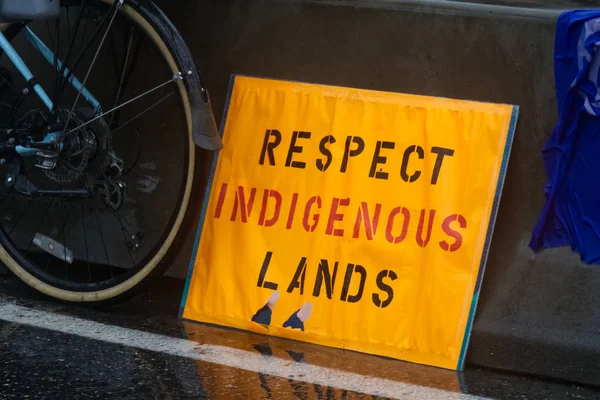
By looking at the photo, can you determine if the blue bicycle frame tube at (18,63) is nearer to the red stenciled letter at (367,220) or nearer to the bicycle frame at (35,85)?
the bicycle frame at (35,85)

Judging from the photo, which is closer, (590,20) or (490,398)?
(490,398)

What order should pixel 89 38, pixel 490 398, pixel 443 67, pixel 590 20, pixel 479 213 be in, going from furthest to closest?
1. pixel 89 38
2. pixel 443 67
3. pixel 479 213
4. pixel 590 20
5. pixel 490 398

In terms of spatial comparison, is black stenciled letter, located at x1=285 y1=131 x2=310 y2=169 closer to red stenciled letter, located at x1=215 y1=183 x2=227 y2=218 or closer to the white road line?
red stenciled letter, located at x1=215 y1=183 x2=227 y2=218

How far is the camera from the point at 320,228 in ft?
13.1

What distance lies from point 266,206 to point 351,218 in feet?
1.32

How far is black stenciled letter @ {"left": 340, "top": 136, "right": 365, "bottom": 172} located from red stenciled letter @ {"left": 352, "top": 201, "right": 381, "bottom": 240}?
193mm

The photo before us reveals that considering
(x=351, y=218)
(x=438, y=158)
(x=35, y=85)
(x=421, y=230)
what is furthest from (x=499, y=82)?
(x=35, y=85)

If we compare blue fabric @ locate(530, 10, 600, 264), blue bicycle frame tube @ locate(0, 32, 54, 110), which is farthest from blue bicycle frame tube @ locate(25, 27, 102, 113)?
blue fabric @ locate(530, 10, 600, 264)

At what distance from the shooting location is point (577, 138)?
3.68 metres

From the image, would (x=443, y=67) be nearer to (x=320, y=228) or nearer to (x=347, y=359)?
(x=320, y=228)

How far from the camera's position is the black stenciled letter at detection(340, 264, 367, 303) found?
3865 millimetres

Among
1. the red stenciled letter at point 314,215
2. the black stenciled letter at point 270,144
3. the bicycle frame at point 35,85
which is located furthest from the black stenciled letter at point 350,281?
the bicycle frame at point 35,85

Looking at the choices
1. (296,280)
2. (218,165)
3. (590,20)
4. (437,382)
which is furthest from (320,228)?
(590,20)

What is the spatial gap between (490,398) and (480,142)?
3.61ft
